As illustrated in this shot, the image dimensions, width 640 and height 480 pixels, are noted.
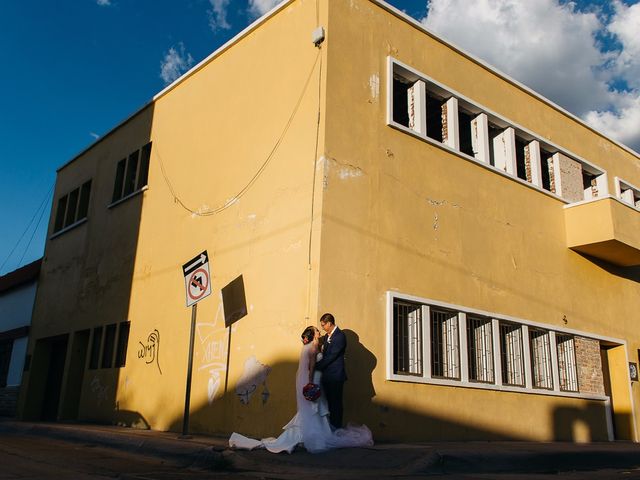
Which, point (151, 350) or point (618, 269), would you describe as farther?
point (618, 269)

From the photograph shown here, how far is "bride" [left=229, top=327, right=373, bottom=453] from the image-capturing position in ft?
26.0

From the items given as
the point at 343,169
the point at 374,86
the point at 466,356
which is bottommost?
the point at 466,356

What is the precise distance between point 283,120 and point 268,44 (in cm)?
196

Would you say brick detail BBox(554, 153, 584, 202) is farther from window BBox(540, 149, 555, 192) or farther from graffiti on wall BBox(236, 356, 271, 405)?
graffiti on wall BBox(236, 356, 271, 405)

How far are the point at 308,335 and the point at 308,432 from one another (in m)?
1.26

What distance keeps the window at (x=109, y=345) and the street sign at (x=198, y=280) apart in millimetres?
5698

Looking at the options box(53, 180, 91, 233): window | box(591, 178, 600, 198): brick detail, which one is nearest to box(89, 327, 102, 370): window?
box(53, 180, 91, 233): window

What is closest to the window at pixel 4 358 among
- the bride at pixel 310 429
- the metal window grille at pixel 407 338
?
the bride at pixel 310 429

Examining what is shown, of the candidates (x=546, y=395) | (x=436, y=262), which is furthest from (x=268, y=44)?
(x=546, y=395)

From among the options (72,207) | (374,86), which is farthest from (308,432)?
(72,207)

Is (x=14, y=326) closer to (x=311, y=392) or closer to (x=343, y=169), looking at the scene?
(x=343, y=169)

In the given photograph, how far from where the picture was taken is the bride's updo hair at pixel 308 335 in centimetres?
841

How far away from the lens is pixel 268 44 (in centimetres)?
1184

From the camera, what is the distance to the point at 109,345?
14.6 metres
